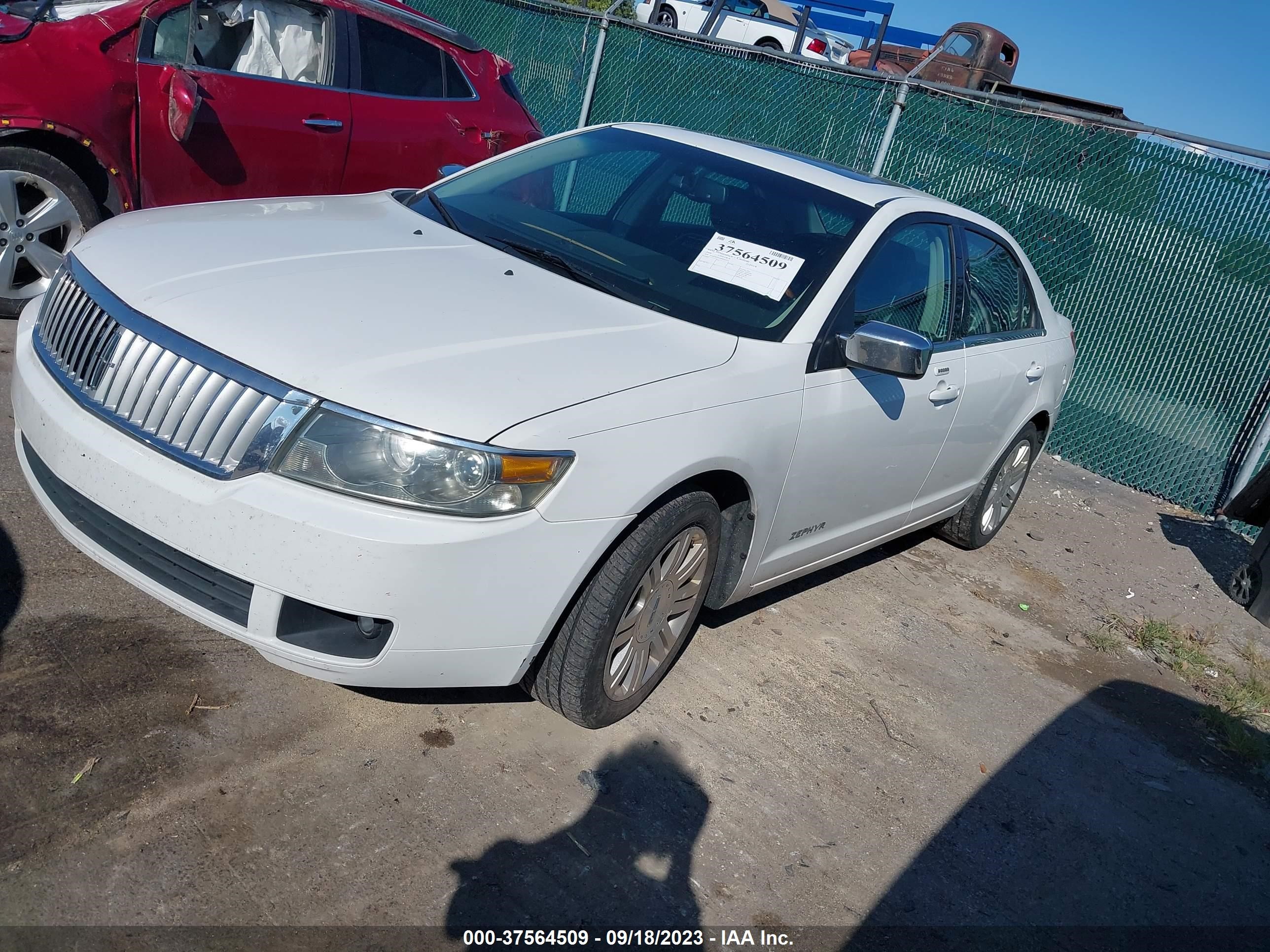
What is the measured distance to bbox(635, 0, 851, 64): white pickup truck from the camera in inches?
779

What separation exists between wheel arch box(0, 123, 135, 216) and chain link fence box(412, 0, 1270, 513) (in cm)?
557

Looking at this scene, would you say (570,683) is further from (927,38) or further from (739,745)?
(927,38)

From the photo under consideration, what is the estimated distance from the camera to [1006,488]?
586 cm

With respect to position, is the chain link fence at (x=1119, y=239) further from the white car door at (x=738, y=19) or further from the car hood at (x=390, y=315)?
the white car door at (x=738, y=19)

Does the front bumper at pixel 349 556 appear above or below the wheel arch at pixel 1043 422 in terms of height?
below

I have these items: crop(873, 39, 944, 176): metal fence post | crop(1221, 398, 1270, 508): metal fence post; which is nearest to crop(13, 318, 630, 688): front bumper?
crop(1221, 398, 1270, 508): metal fence post

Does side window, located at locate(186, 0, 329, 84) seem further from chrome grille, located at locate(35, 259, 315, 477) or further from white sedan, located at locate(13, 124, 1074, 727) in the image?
chrome grille, located at locate(35, 259, 315, 477)

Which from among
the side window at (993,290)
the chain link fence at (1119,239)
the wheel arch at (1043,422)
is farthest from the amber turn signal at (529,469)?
the chain link fence at (1119,239)

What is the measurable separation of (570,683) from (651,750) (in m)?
0.44

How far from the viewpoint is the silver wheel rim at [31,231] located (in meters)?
5.20

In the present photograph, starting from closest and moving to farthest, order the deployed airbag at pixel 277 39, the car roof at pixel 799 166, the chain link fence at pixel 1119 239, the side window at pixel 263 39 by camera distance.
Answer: the car roof at pixel 799 166, the side window at pixel 263 39, the deployed airbag at pixel 277 39, the chain link fence at pixel 1119 239

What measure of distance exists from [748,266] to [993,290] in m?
1.71

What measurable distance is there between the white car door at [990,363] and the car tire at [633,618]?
1679 mm

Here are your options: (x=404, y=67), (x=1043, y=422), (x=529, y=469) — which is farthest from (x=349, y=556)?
(x=404, y=67)
